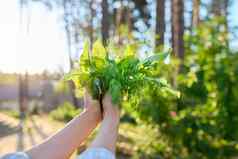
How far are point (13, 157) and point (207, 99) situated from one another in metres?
6.18

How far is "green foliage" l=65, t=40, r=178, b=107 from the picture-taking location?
1.96 m

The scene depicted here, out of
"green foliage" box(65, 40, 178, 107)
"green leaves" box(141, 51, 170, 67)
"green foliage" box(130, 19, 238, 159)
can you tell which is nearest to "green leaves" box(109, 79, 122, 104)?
"green foliage" box(65, 40, 178, 107)

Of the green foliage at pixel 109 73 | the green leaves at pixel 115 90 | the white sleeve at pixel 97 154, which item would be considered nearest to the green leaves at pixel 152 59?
the green foliage at pixel 109 73

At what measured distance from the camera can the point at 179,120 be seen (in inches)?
309

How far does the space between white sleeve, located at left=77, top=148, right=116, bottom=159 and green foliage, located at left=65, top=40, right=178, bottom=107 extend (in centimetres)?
31

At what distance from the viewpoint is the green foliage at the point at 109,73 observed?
1.96 m

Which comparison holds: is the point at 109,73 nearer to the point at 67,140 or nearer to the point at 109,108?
the point at 109,108

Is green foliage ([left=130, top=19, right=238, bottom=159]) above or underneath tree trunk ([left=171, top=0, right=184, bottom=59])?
underneath

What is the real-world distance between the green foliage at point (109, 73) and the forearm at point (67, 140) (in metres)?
0.12

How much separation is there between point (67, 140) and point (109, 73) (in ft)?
1.09

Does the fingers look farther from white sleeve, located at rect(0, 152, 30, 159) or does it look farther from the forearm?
white sleeve, located at rect(0, 152, 30, 159)

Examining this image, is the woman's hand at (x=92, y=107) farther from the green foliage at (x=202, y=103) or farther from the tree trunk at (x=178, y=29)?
the tree trunk at (x=178, y=29)

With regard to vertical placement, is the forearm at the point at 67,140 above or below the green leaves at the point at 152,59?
below

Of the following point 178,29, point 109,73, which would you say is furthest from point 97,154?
point 178,29
